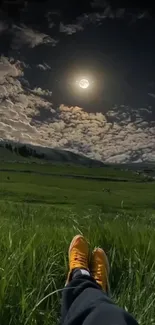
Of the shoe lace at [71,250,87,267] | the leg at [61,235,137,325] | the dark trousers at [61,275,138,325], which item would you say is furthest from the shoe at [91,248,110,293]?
the dark trousers at [61,275,138,325]

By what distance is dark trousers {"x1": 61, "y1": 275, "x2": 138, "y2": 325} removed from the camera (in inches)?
85.9

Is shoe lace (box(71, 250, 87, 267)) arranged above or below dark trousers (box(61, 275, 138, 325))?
above

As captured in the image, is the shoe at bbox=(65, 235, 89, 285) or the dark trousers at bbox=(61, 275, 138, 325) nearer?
the dark trousers at bbox=(61, 275, 138, 325)

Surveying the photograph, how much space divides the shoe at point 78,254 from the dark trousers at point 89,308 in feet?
1.16

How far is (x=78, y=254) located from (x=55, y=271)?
0.79ft

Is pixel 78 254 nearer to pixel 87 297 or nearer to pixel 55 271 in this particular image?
pixel 55 271

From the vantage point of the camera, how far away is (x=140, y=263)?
344 centimetres

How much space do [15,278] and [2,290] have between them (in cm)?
28

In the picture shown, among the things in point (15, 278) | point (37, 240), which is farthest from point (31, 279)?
point (37, 240)

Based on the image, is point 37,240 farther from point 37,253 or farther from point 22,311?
point 22,311

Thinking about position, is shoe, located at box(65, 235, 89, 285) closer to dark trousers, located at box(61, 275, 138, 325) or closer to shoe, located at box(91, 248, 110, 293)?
shoe, located at box(91, 248, 110, 293)

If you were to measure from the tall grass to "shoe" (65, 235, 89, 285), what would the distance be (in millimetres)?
144

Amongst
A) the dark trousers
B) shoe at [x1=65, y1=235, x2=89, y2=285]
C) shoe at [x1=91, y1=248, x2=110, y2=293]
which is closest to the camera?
the dark trousers

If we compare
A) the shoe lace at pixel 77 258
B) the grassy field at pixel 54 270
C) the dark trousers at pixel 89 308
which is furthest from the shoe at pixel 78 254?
the dark trousers at pixel 89 308
